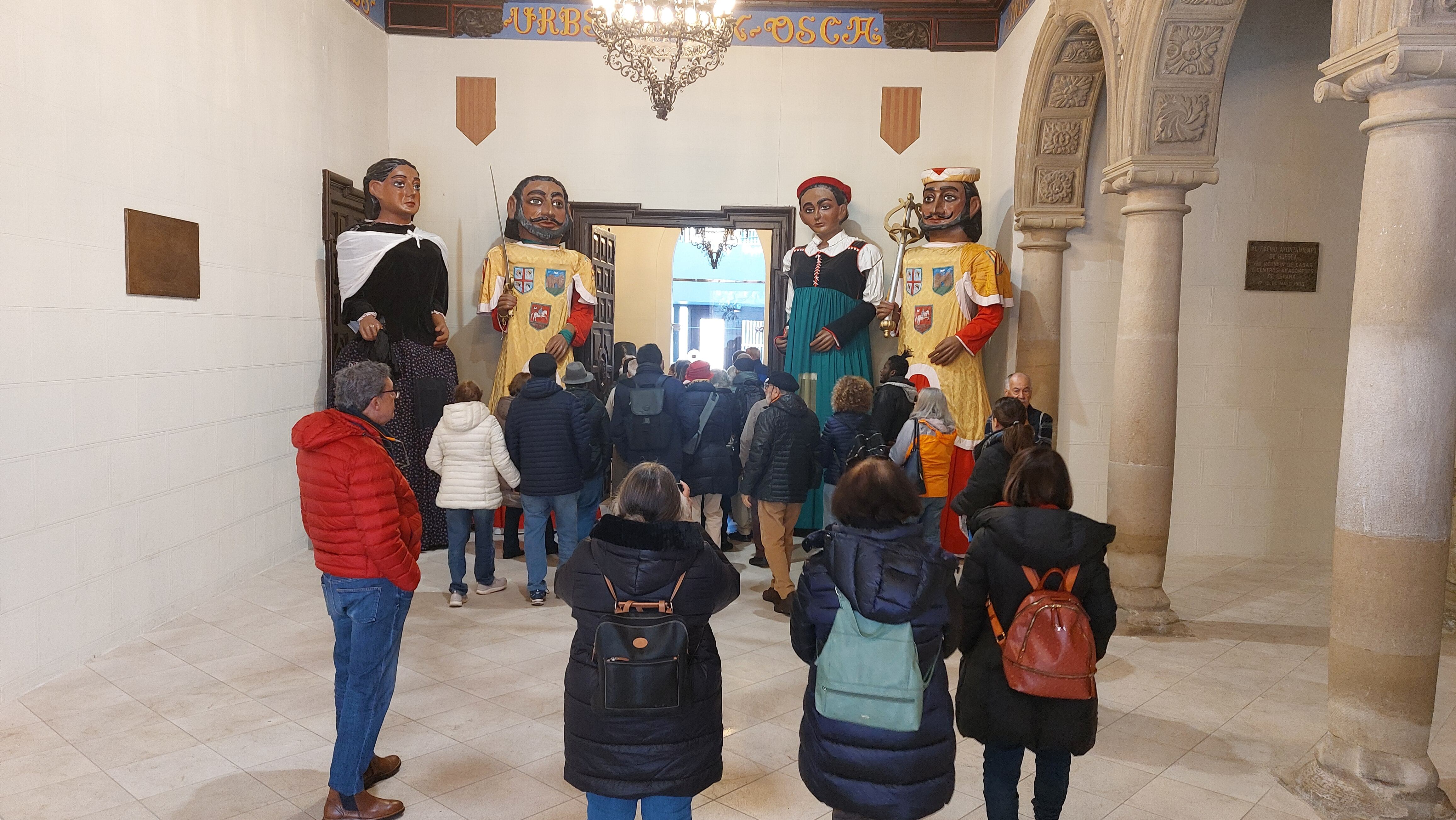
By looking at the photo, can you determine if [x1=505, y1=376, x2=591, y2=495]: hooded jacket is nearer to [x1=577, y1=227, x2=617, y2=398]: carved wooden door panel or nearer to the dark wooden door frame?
[x1=577, y1=227, x2=617, y2=398]: carved wooden door panel

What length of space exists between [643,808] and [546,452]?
3.11 meters

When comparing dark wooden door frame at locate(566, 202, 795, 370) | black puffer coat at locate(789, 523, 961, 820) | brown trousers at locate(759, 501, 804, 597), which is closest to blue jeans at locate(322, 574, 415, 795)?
black puffer coat at locate(789, 523, 961, 820)

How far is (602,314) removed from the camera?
8.21m

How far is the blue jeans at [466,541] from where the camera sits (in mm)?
5414

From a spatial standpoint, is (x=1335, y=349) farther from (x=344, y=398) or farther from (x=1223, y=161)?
(x=344, y=398)

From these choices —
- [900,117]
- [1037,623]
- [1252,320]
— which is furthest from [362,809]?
[900,117]

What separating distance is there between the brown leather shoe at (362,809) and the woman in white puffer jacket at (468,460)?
2.40 meters

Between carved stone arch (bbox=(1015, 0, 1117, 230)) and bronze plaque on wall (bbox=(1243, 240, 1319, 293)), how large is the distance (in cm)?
131

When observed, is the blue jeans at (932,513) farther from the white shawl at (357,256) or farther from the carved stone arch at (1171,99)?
the white shawl at (357,256)

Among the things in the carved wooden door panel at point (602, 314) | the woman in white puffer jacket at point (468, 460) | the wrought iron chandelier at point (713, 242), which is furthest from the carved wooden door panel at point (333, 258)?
the wrought iron chandelier at point (713, 242)

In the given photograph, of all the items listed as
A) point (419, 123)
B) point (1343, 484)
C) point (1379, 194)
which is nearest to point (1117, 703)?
point (1343, 484)

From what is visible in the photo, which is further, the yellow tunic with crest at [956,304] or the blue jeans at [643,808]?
the yellow tunic with crest at [956,304]

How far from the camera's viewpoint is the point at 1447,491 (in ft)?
10.5

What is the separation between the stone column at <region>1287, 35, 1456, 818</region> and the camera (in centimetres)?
313
